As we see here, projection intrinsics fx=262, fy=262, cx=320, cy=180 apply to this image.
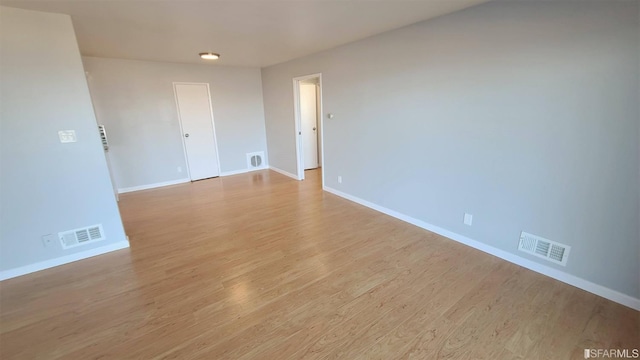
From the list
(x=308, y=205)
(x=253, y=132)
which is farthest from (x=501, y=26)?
(x=253, y=132)

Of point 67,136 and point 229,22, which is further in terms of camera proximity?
point 229,22

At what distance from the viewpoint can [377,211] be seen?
381cm

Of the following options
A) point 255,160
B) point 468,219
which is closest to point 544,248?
point 468,219

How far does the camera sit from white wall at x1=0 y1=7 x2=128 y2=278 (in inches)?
88.6

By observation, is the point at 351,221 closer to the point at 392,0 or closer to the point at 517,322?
the point at 517,322

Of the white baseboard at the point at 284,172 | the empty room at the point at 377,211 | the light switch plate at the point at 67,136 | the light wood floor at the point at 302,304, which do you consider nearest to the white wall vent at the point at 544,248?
the empty room at the point at 377,211

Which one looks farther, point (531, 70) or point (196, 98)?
point (196, 98)

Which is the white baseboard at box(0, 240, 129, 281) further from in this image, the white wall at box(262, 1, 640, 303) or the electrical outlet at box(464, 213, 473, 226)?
the electrical outlet at box(464, 213, 473, 226)

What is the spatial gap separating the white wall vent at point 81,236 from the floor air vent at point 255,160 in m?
3.69

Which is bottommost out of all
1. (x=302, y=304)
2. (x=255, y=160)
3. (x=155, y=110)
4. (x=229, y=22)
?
(x=302, y=304)

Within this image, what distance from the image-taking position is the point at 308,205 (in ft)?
13.5

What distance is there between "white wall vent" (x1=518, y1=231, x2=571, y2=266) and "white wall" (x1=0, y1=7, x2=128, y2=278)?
418 centimetres

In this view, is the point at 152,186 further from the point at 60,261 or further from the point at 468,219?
the point at 468,219

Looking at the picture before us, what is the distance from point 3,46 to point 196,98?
128 inches
